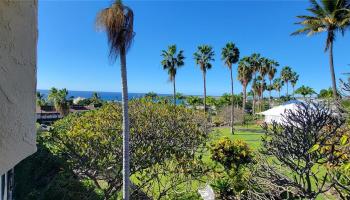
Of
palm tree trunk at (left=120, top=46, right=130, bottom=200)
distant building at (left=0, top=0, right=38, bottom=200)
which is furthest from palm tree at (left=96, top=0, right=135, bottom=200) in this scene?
distant building at (left=0, top=0, right=38, bottom=200)

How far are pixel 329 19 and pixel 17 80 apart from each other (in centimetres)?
2286

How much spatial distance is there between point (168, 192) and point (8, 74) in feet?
35.5

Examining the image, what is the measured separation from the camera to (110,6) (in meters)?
8.00

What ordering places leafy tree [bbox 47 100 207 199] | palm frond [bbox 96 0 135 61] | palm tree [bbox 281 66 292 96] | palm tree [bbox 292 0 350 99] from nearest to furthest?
palm frond [bbox 96 0 135 61], leafy tree [bbox 47 100 207 199], palm tree [bbox 292 0 350 99], palm tree [bbox 281 66 292 96]

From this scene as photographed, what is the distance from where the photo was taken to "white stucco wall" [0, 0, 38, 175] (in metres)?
1.22

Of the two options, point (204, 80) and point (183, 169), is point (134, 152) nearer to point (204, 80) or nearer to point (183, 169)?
point (183, 169)

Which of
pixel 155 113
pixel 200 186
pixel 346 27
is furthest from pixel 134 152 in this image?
pixel 346 27

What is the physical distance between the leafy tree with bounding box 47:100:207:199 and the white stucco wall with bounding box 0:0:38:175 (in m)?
8.74

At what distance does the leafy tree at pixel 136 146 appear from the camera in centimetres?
1031

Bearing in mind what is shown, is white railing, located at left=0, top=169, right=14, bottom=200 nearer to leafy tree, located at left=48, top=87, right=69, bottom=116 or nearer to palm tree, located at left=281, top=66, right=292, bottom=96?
leafy tree, located at left=48, top=87, right=69, bottom=116

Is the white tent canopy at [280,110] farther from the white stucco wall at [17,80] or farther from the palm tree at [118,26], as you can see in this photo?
the white stucco wall at [17,80]

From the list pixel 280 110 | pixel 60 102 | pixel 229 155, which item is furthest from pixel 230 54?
pixel 229 155

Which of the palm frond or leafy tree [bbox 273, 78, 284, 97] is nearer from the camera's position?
the palm frond

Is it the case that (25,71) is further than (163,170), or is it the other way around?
(163,170)
